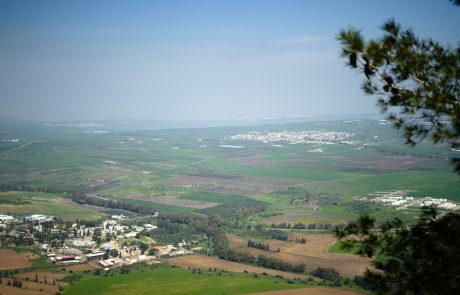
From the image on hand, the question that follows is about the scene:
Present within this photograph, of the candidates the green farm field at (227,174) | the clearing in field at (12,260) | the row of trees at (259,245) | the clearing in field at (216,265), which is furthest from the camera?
the green farm field at (227,174)

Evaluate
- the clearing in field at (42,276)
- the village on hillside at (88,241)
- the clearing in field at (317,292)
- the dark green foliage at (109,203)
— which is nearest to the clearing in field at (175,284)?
the clearing in field at (317,292)

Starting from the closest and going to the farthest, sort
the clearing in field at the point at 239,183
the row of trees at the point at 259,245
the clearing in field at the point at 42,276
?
the clearing in field at the point at 42,276 < the row of trees at the point at 259,245 < the clearing in field at the point at 239,183

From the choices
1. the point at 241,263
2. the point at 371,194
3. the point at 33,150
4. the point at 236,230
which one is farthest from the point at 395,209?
the point at 33,150

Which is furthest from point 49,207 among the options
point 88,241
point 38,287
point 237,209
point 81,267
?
point 38,287

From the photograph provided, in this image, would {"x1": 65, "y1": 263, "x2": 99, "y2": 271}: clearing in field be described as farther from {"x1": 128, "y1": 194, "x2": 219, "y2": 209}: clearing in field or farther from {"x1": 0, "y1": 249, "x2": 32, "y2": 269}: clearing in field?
{"x1": 128, "y1": 194, "x2": 219, "y2": 209}: clearing in field

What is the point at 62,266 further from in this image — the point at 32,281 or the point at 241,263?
the point at 241,263

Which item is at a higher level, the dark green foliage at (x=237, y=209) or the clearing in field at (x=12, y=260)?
the clearing in field at (x=12, y=260)

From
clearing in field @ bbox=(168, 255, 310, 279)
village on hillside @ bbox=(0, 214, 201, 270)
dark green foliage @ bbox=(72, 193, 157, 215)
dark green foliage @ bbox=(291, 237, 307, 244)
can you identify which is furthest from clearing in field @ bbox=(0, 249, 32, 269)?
dark green foliage @ bbox=(291, 237, 307, 244)

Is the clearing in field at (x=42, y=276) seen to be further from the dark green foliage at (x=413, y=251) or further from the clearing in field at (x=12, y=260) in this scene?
the dark green foliage at (x=413, y=251)
